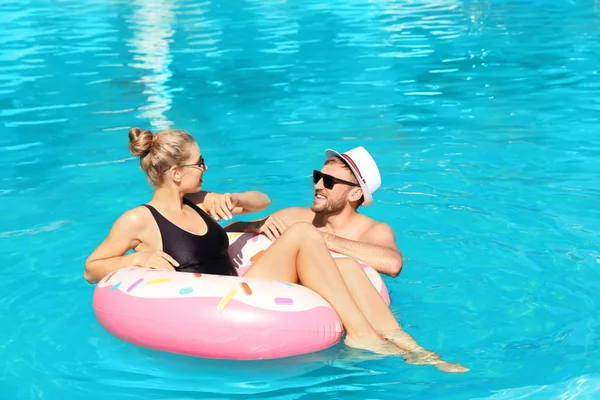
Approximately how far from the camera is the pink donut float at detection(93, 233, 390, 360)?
12.8ft

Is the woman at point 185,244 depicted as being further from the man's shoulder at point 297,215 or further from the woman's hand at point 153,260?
the man's shoulder at point 297,215

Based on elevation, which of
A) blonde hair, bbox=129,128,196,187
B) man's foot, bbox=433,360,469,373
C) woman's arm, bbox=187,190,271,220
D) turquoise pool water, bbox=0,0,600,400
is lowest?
turquoise pool water, bbox=0,0,600,400

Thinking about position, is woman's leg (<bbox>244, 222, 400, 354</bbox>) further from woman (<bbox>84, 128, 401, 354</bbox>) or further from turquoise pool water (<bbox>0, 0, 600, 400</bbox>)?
turquoise pool water (<bbox>0, 0, 600, 400</bbox>)

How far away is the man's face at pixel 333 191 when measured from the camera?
502 cm

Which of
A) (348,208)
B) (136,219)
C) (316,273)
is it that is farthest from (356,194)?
(136,219)

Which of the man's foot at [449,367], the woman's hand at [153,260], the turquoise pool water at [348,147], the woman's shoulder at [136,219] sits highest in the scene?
the woman's shoulder at [136,219]

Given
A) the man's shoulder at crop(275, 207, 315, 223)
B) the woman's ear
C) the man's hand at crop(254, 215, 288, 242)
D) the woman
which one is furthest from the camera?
the man's shoulder at crop(275, 207, 315, 223)

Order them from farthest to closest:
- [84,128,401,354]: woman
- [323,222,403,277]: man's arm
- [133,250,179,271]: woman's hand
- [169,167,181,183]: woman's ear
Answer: [323,222,403,277]: man's arm → [169,167,181,183]: woman's ear → [133,250,179,271]: woman's hand → [84,128,401,354]: woman

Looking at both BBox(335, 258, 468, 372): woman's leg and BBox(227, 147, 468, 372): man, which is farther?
BBox(227, 147, 468, 372): man

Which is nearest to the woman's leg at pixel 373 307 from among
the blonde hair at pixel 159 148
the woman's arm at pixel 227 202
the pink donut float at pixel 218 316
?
the pink donut float at pixel 218 316

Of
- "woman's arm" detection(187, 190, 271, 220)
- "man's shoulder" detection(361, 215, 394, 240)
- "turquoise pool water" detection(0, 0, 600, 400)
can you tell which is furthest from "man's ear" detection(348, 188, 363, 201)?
"turquoise pool water" detection(0, 0, 600, 400)

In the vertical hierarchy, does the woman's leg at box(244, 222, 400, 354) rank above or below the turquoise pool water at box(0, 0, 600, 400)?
above

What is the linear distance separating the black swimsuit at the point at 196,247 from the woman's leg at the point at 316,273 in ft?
0.67

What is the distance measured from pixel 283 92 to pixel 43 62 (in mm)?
4772
